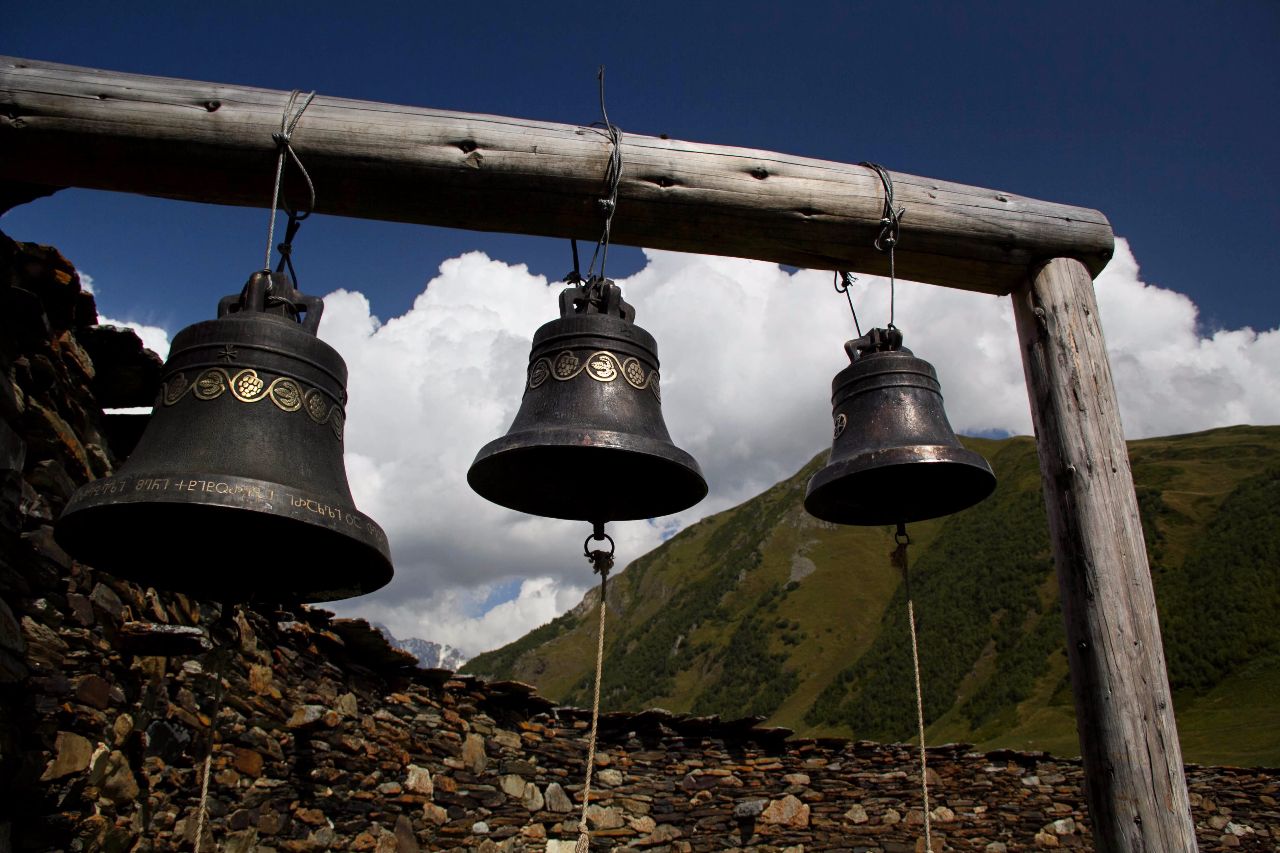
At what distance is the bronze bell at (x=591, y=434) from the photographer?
8.93 ft

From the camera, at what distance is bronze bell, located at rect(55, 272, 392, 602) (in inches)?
88.0

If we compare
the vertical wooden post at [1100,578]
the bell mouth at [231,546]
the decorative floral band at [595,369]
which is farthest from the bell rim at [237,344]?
the vertical wooden post at [1100,578]

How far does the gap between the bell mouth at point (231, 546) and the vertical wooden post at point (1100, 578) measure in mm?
2192

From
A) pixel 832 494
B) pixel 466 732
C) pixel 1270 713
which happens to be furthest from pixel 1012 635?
pixel 832 494

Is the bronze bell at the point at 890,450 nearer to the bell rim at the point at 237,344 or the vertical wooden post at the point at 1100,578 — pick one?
the vertical wooden post at the point at 1100,578

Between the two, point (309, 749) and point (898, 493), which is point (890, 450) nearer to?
point (898, 493)

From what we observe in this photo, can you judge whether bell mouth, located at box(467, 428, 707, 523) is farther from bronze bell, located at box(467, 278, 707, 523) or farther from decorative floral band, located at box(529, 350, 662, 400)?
decorative floral band, located at box(529, 350, 662, 400)

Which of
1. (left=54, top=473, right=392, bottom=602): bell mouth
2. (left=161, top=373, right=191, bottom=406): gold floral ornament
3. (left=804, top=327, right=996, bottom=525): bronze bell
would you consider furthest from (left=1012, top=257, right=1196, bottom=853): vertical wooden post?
(left=161, top=373, right=191, bottom=406): gold floral ornament

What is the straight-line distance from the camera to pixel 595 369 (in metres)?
2.87

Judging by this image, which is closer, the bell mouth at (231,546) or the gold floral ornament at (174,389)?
the bell mouth at (231,546)

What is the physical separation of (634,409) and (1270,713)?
29.2 meters

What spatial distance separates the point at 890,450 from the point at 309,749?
4.93 m

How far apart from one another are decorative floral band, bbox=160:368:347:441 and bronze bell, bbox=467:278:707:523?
54cm

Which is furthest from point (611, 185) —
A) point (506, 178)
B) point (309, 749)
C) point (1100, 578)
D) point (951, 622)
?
point (951, 622)
